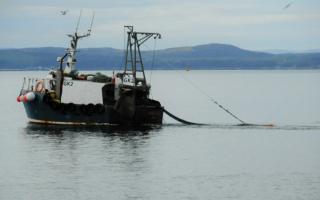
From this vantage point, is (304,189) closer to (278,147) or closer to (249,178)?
(249,178)

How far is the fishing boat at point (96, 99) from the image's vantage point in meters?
57.2

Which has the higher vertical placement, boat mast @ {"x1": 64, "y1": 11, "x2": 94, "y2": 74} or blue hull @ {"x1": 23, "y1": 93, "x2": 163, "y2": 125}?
boat mast @ {"x1": 64, "y1": 11, "x2": 94, "y2": 74}

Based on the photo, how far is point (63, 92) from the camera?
57.8m

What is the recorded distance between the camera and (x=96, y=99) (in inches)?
2256

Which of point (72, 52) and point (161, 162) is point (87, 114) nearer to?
point (72, 52)

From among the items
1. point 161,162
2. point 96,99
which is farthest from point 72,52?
point 161,162

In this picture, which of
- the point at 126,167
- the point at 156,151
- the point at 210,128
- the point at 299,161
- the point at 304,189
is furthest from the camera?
the point at 210,128

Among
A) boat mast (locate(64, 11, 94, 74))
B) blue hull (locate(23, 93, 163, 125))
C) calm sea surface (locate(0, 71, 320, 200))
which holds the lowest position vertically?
calm sea surface (locate(0, 71, 320, 200))

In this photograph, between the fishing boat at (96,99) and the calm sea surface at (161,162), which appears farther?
the fishing boat at (96,99)

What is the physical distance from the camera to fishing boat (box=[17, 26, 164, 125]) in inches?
2250

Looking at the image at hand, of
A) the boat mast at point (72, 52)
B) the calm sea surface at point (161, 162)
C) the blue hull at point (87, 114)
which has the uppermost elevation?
the boat mast at point (72, 52)

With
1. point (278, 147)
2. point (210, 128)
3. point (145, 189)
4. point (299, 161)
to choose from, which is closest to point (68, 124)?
point (210, 128)

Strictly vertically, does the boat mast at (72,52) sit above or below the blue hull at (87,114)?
above

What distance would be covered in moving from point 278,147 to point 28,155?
1540 centimetres
